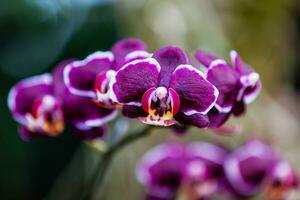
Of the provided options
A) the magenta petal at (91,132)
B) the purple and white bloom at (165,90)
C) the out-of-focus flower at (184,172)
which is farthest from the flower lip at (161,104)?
the out-of-focus flower at (184,172)

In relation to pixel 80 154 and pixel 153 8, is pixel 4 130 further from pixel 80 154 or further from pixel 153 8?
pixel 153 8

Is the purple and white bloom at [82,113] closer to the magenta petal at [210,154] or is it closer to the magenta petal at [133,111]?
the magenta petal at [133,111]

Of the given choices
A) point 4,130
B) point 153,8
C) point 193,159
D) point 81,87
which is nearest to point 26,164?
point 4,130

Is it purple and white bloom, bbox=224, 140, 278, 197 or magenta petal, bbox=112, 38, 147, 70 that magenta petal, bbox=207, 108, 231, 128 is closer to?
magenta petal, bbox=112, 38, 147, 70

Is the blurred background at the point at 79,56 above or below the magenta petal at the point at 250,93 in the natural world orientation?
below

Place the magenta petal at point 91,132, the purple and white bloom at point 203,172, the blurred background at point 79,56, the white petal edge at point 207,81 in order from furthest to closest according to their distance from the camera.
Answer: the blurred background at point 79,56 → the purple and white bloom at point 203,172 → the magenta petal at point 91,132 → the white petal edge at point 207,81

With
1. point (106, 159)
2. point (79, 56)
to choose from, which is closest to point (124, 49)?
point (106, 159)

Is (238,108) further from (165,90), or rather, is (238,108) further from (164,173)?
(164,173)

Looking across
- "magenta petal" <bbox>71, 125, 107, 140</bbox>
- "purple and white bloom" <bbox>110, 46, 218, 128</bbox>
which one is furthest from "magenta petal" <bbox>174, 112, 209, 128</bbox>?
"magenta petal" <bbox>71, 125, 107, 140</bbox>
